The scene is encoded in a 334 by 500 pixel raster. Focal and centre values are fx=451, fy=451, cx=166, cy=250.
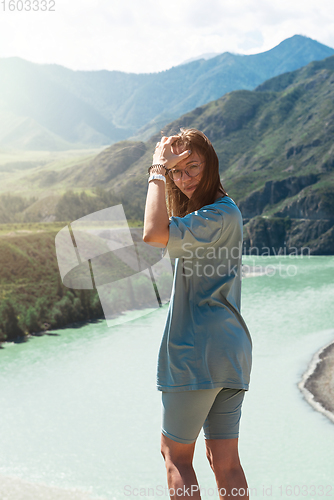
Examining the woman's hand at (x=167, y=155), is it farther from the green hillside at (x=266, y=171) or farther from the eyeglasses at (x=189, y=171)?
the green hillside at (x=266, y=171)

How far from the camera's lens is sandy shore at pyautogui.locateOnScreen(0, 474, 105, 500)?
4742 mm

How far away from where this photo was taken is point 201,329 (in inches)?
64.3

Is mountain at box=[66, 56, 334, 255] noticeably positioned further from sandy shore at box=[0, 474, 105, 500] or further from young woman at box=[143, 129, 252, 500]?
young woman at box=[143, 129, 252, 500]

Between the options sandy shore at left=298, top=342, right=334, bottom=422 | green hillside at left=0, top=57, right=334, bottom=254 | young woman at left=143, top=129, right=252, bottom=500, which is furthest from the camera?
green hillside at left=0, top=57, right=334, bottom=254

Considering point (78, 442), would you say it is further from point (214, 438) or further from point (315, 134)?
point (315, 134)

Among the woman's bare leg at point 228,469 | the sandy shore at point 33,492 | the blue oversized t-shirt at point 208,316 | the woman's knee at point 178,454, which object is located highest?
the blue oversized t-shirt at point 208,316

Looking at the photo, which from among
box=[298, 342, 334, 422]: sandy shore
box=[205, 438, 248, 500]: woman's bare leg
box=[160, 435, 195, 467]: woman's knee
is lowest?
box=[298, 342, 334, 422]: sandy shore

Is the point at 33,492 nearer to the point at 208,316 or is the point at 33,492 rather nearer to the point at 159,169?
the point at 208,316

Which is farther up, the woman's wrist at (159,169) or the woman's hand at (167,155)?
the woman's hand at (167,155)

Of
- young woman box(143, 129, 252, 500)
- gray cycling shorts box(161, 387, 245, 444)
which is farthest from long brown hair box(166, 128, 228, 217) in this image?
gray cycling shorts box(161, 387, 245, 444)

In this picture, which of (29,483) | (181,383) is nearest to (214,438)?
(181,383)

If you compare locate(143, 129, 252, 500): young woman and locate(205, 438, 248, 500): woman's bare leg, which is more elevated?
locate(143, 129, 252, 500): young woman

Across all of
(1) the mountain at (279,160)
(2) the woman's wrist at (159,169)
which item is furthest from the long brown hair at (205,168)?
(1) the mountain at (279,160)

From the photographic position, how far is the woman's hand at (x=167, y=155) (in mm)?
1666
